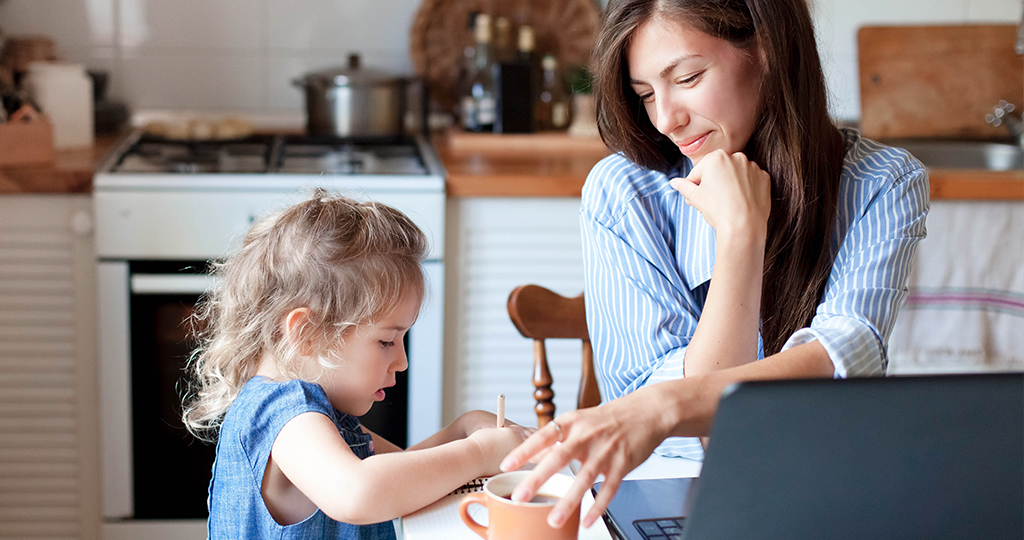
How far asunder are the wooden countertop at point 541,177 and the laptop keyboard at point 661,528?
48.3 inches

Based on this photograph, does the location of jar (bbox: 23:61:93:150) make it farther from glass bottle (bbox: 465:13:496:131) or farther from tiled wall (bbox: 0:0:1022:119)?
glass bottle (bbox: 465:13:496:131)

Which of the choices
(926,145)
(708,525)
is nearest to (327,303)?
(708,525)

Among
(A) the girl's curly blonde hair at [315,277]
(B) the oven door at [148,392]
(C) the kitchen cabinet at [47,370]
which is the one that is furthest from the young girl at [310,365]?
(C) the kitchen cabinet at [47,370]

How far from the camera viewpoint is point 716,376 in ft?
2.56

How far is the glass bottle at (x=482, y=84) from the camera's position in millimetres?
2359

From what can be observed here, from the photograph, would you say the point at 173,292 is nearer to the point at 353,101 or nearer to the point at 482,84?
the point at 353,101

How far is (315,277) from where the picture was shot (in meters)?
0.95

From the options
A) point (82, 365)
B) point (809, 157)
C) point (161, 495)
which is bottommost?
point (161, 495)

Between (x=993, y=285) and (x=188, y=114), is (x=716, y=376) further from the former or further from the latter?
(x=188, y=114)

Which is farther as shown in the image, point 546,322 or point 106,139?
point 106,139

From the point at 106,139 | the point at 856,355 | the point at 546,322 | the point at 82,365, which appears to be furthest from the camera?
the point at 106,139

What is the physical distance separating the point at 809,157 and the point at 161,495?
1561 millimetres

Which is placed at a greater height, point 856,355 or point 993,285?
point 856,355

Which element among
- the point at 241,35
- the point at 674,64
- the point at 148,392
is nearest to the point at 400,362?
the point at 674,64
